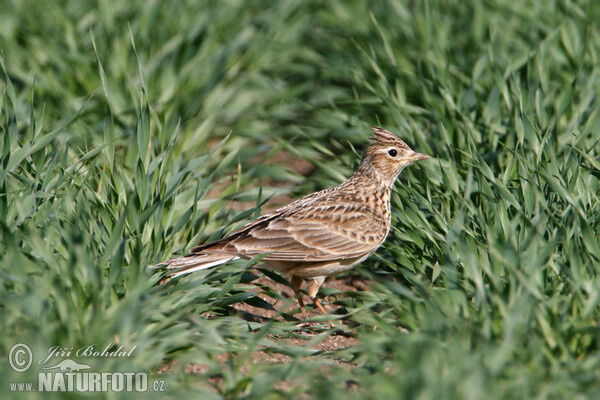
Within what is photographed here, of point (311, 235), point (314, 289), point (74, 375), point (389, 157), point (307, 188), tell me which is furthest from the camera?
point (307, 188)

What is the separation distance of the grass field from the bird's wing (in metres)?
0.15

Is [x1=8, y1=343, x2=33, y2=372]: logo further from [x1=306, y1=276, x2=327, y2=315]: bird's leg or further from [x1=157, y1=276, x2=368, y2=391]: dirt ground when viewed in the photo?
[x1=306, y1=276, x2=327, y2=315]: bird's leg

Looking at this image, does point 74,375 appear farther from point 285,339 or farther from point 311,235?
point 311,235

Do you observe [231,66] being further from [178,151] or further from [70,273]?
[70,273]

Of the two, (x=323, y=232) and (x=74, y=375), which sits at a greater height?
(x=74, y=375)

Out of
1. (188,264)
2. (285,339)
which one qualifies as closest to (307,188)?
(285,339)

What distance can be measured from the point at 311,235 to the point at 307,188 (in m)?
1.38

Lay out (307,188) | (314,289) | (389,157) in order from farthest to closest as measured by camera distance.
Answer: (307,188) < (389,157) < (314,289)

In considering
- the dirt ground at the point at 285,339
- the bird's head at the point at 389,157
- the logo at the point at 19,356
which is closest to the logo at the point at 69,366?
the logo at the point at 19,356

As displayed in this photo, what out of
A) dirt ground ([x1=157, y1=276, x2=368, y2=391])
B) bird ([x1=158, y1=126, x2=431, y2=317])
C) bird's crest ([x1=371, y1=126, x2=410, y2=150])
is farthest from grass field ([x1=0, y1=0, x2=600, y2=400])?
bird's crest ([x1=371, y1=126, x2=410, y2=150])

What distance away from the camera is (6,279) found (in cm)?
378

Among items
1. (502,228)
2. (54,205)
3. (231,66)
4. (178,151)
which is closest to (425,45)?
(231,66)

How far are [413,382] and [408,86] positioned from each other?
14.3ft

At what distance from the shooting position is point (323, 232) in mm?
5203
